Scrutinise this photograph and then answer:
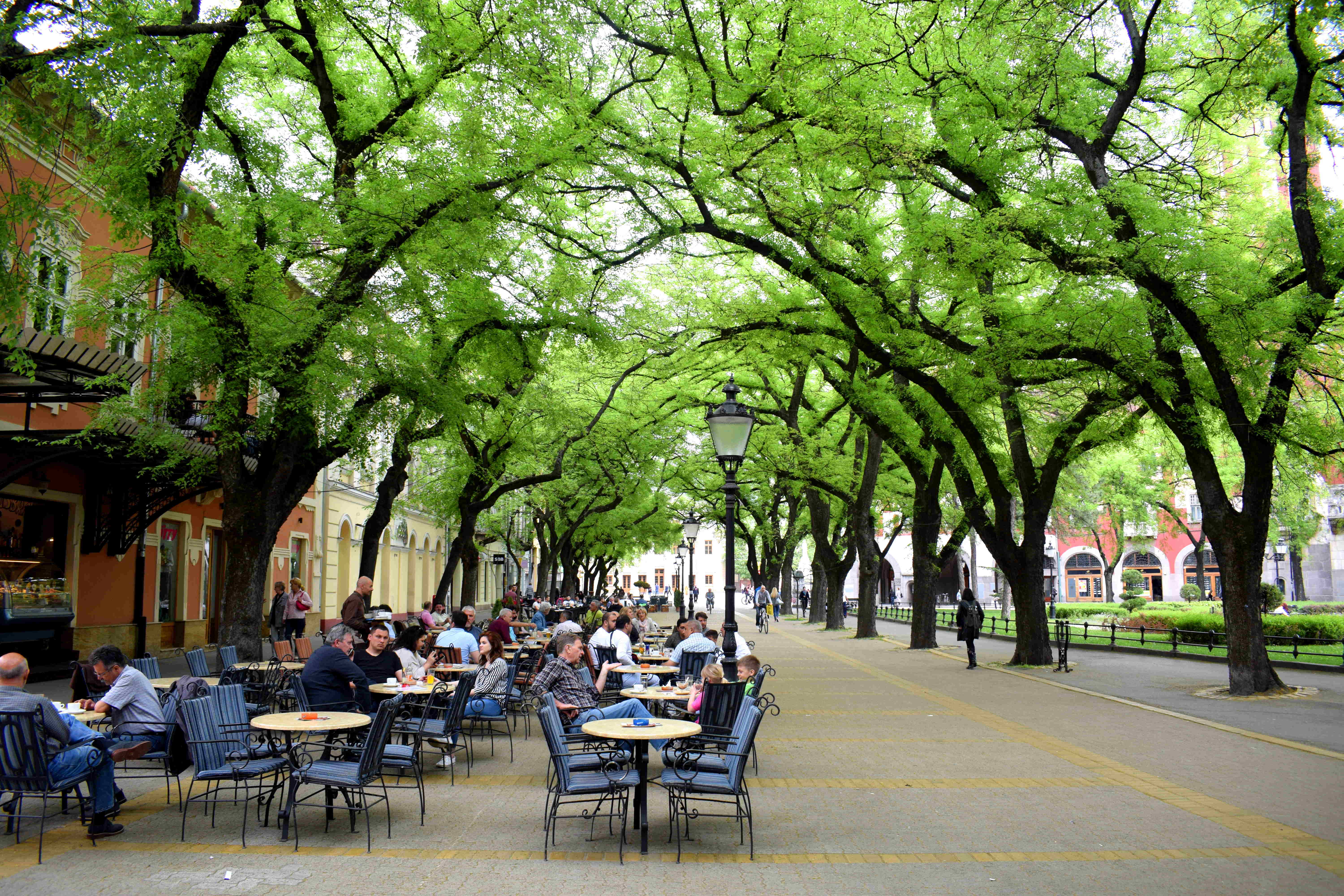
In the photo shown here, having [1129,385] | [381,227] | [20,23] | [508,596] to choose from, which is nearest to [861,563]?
[508,596]

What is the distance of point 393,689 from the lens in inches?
379

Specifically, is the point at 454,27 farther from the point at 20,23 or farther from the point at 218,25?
the point at 20,23

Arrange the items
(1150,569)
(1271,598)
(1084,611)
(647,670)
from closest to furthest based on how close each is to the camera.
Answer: (647,670) → (1271,598) → (1084,611) → (1150,569)

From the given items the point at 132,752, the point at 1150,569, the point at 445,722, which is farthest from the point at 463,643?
the point at 1150,569

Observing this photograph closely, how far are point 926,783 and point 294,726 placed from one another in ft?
18.9

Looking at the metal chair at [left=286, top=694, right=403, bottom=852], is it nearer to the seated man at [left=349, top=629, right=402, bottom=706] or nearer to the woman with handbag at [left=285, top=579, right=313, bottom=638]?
the seated man at [left=349, top=629, right=402, bottom=706]

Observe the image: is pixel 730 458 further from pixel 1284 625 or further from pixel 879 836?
pixel 1284 625

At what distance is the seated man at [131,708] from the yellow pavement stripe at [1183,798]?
8.67m

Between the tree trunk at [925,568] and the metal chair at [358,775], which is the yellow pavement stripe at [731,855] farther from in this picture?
the tree trunk at [925,568]

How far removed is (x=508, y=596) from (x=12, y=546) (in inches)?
527

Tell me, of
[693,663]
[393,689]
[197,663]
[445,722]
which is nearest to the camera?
[445,722]

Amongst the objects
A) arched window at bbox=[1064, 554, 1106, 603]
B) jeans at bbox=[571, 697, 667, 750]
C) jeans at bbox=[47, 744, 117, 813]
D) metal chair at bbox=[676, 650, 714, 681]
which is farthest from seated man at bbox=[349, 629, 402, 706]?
arched window at bbox=[1064, 554, 1106, 603]

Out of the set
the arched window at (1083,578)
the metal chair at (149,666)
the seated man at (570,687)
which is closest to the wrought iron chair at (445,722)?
the seated man at (570,687)

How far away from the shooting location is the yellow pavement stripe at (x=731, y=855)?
653 cm
